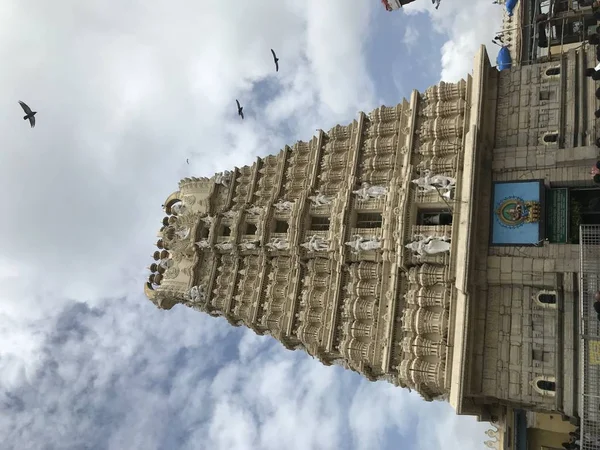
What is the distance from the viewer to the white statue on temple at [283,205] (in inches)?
946

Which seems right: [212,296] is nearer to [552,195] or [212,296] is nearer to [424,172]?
[424,172]

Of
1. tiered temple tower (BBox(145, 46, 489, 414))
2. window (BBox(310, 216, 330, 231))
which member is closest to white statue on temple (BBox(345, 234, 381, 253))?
tiered temple tower (BBox(145, 46, 489, 414))

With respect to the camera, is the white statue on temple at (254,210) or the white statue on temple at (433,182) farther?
the white statue on temple at (254,210)

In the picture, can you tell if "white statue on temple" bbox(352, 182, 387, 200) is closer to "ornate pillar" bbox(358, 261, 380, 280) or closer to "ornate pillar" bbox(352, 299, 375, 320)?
"ornate pillar" bbox(358, 261, 380, 280)

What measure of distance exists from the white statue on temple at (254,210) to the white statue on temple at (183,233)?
4203mm

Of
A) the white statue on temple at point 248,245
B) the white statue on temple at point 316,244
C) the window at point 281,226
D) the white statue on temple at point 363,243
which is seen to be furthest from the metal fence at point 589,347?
the white statue on temple at point 248,245

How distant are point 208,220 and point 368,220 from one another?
9.60 meters

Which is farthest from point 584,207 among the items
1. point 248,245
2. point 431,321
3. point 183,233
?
point 183,233

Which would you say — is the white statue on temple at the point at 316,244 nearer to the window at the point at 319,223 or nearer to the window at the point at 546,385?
the window at the point at 319,223

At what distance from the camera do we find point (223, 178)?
92.4ft

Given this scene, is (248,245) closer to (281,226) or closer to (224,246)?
(224,246)

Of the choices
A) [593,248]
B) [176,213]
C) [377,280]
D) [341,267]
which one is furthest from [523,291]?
[176,213]

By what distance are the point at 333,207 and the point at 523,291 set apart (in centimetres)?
854

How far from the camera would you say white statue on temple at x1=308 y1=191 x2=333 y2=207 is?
22672mm
